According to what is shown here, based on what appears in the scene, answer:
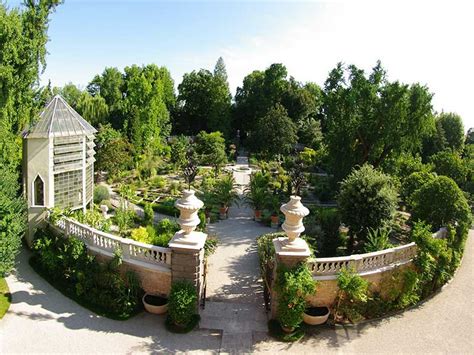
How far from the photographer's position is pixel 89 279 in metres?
10.8

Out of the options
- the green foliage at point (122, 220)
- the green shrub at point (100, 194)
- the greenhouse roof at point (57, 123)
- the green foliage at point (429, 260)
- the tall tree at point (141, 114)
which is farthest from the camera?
the tall tree at point (141, 114)

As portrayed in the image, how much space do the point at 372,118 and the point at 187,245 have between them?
15.3 metres

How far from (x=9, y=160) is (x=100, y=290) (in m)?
5.81

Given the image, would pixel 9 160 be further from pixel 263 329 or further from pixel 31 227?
pixel 263 329

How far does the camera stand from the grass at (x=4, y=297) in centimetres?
993

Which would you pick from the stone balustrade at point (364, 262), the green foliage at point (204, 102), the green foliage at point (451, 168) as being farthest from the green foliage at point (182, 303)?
the green foliage at point (204, 102)

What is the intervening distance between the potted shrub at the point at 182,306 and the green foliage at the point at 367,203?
23.3ft

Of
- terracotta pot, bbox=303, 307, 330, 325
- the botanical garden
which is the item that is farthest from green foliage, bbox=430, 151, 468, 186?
terracotta pot, bbox=303, 307, 330, 325

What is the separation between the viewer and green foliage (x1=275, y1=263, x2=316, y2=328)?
9.52m

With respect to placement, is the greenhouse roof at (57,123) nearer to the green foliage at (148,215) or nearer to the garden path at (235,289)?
the green foliage at (148,215)

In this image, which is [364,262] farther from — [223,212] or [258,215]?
[223,212]

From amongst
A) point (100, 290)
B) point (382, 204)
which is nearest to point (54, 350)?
point (100, 290)

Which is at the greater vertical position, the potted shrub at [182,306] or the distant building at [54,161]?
the distant building at [54,161]

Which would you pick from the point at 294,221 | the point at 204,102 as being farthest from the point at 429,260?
the point at 204,102
